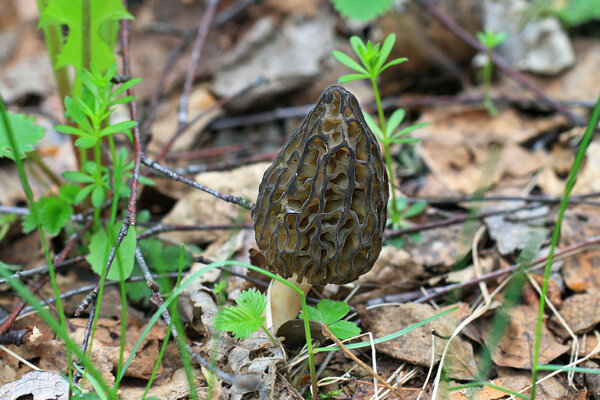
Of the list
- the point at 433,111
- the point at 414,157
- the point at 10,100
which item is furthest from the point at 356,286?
the point at 10,100

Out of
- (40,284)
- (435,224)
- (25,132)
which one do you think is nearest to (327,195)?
(435,224)

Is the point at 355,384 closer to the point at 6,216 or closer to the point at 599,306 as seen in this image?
the point at 599,306

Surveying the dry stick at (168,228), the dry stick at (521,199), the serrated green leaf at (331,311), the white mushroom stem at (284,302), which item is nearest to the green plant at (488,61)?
the dry stick at (521,199)

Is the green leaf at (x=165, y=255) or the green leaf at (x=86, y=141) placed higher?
the green leaf at (x=86, y=141)

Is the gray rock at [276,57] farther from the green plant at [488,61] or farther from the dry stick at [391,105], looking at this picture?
the green plant at [488,61]

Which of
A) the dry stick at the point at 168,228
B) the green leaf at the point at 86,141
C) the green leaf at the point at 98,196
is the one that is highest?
the green leaf at the point at 86,141

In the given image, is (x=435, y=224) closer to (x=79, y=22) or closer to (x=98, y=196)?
(x=98, y=196)

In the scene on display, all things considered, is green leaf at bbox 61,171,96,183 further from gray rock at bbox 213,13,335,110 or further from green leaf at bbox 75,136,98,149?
gray rock at bbox 213,13,335,110
